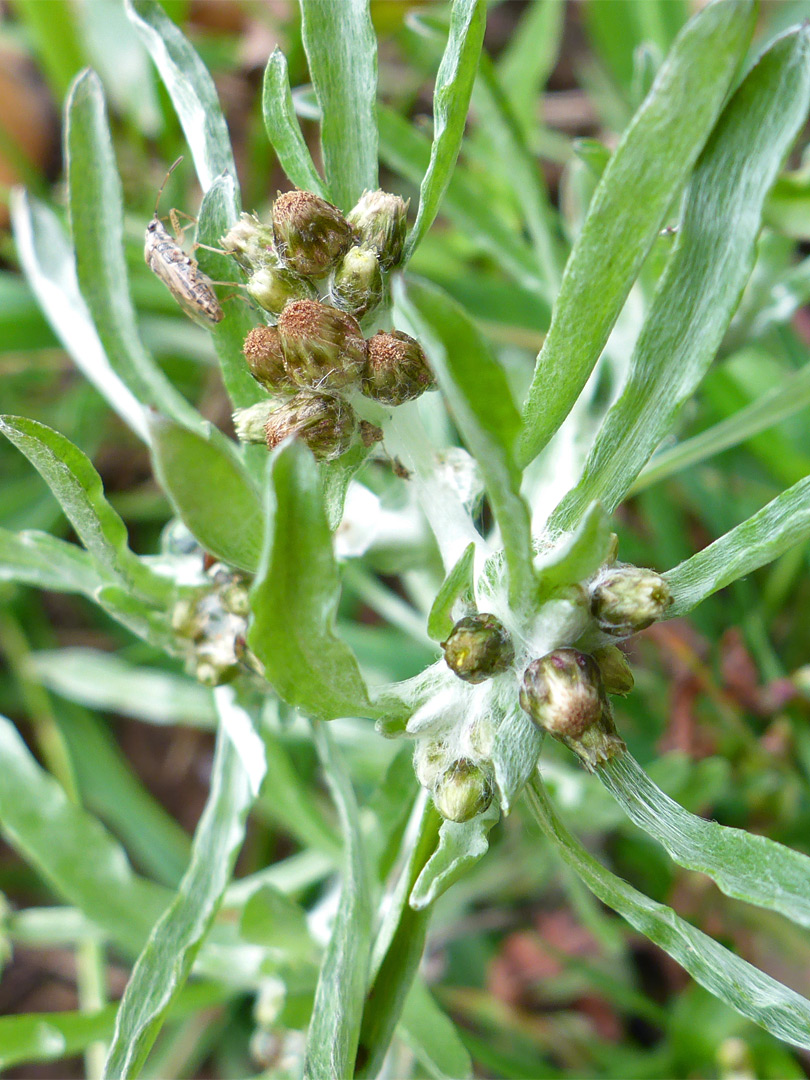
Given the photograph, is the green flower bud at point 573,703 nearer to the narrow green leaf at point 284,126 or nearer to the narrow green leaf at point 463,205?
the narrow green leaf at point 284,126

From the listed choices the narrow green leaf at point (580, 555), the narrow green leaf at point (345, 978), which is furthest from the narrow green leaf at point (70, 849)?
the narrow green leaf at point (580, 555)

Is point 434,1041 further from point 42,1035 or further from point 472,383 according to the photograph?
point 472,383

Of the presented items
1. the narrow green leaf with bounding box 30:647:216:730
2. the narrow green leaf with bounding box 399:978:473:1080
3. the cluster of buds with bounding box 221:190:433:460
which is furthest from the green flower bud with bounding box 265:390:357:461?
the narrow green leaf with bounding box 30:647:216:730

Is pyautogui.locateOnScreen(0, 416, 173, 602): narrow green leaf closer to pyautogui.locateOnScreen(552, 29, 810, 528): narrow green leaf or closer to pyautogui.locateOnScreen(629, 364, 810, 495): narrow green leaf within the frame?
pyautogui.locateOnScreen(552, 29, 810, 528): narrow green leaf

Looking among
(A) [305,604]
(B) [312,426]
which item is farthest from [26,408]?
(A) [305,604]

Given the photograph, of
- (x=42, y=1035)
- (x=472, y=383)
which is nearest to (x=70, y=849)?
(x=42, y=1035)

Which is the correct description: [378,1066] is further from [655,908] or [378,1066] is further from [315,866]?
[315,866]
